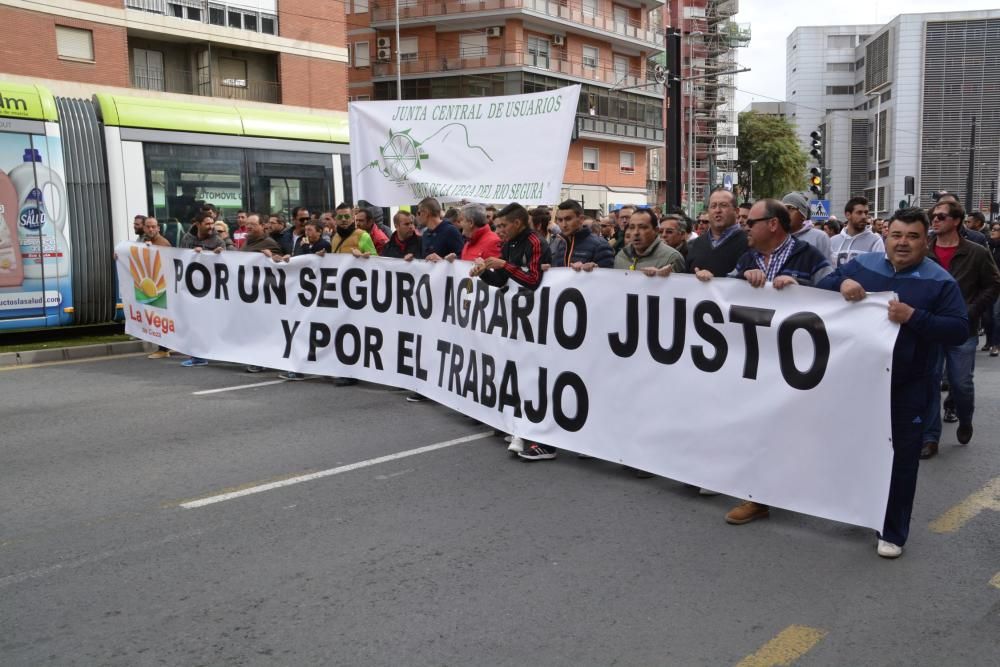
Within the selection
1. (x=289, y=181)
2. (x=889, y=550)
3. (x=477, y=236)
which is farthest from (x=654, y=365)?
(x=289, y=181)

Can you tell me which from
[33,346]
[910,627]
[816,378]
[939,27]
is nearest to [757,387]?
[816,378]

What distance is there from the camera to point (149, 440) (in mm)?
6914

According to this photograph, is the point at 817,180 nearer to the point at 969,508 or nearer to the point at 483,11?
the point at 483,11

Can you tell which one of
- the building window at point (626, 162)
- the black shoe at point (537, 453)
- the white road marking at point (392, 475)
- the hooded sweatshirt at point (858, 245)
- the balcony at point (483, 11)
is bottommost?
Result: the white road marking at point (392, 475)

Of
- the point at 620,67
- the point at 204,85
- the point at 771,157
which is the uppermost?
the point at 620,67

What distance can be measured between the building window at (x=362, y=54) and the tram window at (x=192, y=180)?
38.8 meters

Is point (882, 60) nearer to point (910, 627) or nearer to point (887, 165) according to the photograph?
point (887, 165)

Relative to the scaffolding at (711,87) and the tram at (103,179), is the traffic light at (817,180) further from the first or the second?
the scaffolding at (711,87)

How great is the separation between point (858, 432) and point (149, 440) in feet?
16.8

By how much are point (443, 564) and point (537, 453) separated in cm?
208

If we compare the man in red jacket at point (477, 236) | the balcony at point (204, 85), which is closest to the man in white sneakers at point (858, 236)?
the man in red jacket at point (477, 236)

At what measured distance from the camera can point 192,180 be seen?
43.7ft

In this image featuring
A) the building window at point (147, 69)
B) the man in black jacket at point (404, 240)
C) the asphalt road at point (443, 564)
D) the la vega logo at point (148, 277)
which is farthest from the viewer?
the building window at point (147, 69)

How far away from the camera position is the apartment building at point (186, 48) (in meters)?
28.1
